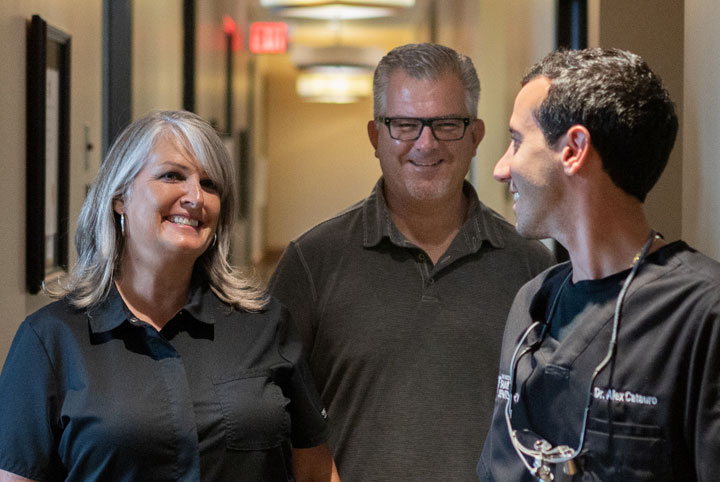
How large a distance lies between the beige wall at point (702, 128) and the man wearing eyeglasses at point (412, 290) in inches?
16.5

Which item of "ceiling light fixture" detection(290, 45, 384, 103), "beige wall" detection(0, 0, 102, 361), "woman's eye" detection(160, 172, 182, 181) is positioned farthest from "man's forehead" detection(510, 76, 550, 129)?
"ceiling light fixture" detection(290, 45, 384, 103)

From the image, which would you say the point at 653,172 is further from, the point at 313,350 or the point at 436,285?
the point at 313,350

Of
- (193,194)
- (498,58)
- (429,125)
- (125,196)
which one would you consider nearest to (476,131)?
(429,125)

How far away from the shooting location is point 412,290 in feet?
7.09

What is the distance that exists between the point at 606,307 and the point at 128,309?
957mm

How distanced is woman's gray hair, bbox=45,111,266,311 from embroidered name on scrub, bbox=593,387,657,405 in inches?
32.0

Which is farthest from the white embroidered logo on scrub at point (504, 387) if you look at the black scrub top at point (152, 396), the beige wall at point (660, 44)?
the beige wall at point (660, 44)

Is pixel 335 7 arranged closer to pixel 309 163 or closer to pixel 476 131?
pixel 476 131

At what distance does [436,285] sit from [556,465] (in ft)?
2.69

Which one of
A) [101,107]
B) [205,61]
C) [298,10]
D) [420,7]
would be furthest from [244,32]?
[101,107]

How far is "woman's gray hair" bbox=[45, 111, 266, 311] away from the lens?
1.83m

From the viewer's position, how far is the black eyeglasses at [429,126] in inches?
84.7

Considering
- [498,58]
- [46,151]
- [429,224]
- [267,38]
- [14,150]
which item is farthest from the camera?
[267,38]

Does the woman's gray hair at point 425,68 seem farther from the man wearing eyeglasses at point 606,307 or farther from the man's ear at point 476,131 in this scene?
the man wearing eyeglasses at point 606,307
